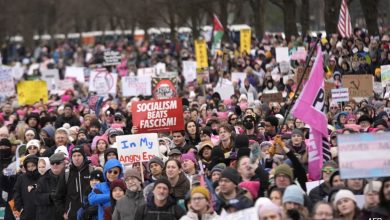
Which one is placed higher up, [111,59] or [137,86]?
[111,59]

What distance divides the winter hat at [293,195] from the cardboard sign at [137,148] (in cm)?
494

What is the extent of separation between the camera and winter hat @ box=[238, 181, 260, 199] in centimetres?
1258

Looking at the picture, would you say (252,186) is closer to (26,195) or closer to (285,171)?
(285,171)

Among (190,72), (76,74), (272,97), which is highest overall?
(76,74)

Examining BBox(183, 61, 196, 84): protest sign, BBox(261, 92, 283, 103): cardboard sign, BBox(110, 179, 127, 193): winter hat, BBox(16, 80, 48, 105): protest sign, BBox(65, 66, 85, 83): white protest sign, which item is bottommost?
BBox(110, 179, 127, 193): winter hat

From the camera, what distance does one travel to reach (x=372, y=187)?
1170cm

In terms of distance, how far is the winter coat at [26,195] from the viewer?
16656 millimetres

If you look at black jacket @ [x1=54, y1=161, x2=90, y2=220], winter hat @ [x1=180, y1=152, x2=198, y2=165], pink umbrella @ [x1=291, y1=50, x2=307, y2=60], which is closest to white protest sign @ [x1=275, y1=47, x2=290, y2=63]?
pink umbrella @ [x1=291, y1=50, x2=307, y2=60]

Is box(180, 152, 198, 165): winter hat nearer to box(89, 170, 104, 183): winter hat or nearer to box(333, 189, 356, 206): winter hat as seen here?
box(89, 170, 104, 183): winter hat

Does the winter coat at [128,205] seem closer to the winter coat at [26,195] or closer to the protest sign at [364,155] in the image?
the protest sign at [364,155]

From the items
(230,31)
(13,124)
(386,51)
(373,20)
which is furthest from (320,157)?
(230,31)

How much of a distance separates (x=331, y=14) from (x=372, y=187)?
1009 inches

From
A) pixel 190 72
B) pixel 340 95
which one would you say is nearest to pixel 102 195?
pixel 340 95

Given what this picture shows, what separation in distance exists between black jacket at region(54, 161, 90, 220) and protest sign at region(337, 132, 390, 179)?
4.76 m
